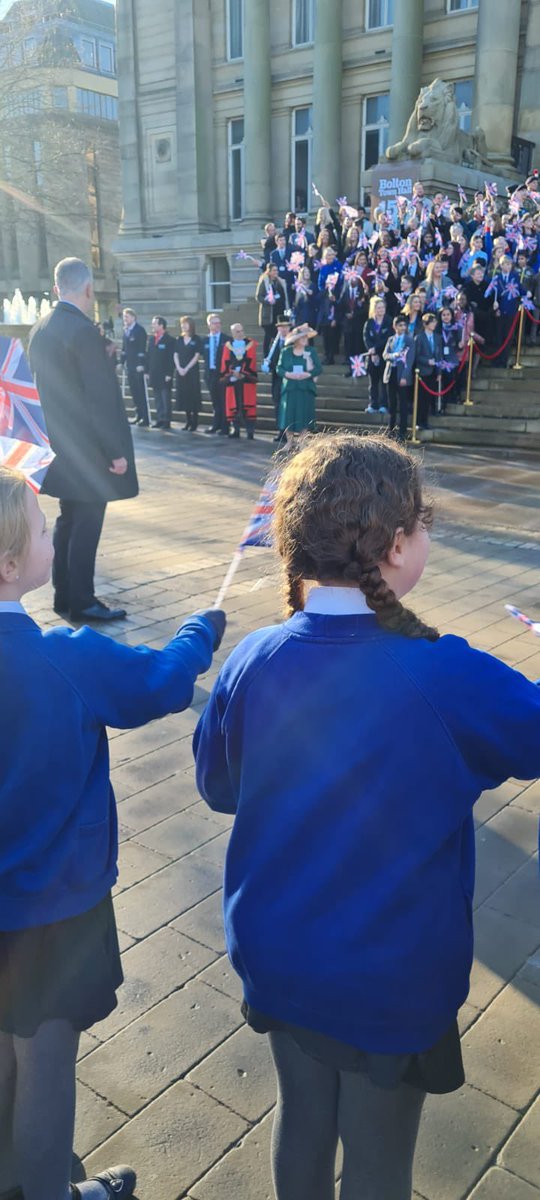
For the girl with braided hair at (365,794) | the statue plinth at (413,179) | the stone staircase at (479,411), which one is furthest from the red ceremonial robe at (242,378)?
the girl with braided hair at (365,794)

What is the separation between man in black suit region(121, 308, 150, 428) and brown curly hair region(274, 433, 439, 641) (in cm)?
1683

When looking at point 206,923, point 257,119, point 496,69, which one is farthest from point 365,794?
point 257,119

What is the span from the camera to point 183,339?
1700 cm

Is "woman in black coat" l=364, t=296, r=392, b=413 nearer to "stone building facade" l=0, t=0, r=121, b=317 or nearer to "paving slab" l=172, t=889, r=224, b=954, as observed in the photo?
"paving slab" l=172, t=889, r=224, b=954

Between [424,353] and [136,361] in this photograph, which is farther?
[136,361]

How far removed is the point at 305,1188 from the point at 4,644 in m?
1.07

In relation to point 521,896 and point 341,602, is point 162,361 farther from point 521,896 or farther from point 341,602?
point 341,602

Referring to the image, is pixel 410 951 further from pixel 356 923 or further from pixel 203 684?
pixel 203 684

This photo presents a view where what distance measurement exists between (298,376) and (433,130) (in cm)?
1050

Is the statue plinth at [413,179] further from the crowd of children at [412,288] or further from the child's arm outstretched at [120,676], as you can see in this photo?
the child's arm outstretched at [120,676]

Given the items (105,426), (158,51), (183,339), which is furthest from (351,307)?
(158,51)

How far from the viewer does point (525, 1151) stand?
2.11 meters

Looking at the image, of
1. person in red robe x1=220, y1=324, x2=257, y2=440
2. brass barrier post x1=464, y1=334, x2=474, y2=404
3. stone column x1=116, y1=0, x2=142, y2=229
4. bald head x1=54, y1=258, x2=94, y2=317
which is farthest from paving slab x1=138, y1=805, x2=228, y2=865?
stone column x1=116, y1=0, x2=142, y2=229

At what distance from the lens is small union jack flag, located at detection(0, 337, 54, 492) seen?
107 inches
